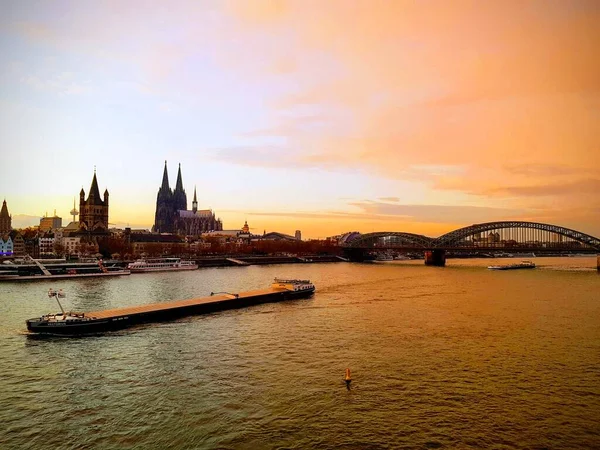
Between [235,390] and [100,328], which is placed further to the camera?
[100,328]

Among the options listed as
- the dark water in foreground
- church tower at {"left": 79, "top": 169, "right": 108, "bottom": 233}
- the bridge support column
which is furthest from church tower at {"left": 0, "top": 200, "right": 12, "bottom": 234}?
the dark water in foreground

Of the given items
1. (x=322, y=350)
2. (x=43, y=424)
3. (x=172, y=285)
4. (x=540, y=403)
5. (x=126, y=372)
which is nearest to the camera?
(x=43, y=424)

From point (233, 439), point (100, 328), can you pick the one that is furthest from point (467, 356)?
point (100, 328)

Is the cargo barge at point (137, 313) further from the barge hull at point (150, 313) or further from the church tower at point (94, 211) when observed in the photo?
the church tower at point (94, 211)

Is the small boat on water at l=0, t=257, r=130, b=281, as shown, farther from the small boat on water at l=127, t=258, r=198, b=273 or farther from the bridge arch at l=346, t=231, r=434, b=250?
the bridge arch at l=346, t=231, r=434, b=250

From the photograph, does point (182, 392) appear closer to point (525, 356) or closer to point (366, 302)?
point (525, 356)

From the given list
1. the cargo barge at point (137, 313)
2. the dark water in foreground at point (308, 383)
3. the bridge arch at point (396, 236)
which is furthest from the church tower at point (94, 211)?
the dark water in foreground at point (308, 383)

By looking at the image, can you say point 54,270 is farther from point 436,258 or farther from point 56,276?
point 436,258
